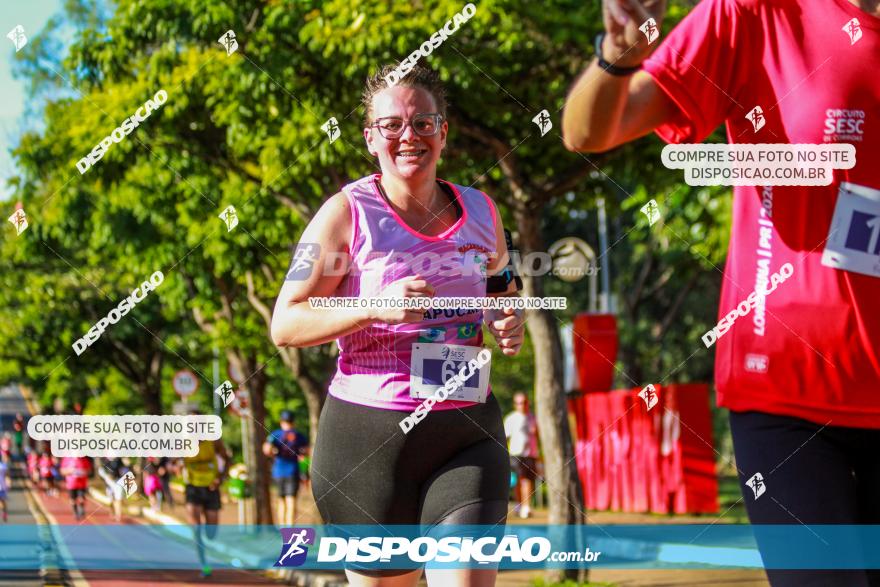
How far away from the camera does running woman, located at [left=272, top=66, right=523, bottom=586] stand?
11.4 ft

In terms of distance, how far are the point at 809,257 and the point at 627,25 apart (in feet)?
2.71

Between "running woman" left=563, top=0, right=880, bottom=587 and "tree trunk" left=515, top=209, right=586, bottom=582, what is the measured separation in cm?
815

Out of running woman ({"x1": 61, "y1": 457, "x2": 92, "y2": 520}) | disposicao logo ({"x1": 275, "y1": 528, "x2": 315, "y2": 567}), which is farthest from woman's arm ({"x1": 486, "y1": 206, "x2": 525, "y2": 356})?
running woman ({"x1": 61, "y1": 457, "x2": 92, "y2": 520})

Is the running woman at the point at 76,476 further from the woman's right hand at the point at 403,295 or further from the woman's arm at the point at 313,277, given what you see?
the woman's right hand at the point at 403,295

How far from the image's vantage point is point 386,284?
3.57 m

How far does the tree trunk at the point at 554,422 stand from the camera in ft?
35.4

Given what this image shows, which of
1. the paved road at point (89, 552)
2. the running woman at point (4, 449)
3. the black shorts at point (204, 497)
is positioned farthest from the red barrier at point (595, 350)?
the running woman at point (4, 449)

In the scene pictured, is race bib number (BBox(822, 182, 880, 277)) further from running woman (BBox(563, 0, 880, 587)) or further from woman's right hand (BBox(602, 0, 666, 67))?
woman's right hand (BBox(602, 0, 666, 67))

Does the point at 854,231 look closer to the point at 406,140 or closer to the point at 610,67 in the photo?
the point at 610,67

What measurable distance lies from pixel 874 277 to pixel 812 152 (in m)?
0.29

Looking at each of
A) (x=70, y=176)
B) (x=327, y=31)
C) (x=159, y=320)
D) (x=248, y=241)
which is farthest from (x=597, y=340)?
(x=159, y=320)

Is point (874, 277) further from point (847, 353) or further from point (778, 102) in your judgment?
point (778, 102)

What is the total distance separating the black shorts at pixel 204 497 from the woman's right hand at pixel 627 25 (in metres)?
12.0

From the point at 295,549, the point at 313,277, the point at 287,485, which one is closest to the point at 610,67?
the point at 313,277
